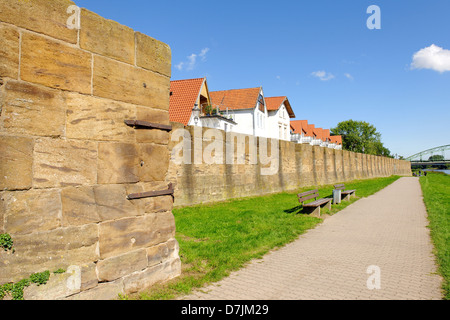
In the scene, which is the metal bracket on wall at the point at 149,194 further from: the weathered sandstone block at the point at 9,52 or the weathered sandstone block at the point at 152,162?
the weathered sandstone block at the point at 9,52

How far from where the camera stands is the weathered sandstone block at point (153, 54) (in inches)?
162

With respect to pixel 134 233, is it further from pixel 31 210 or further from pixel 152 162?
pixel 31 210

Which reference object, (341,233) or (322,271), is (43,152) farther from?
(341,233)

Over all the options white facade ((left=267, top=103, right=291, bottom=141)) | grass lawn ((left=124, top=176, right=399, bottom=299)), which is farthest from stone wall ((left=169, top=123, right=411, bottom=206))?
white facade ((left=267, top=103, right=291, bottom=141))

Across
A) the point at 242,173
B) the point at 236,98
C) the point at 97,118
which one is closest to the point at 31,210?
the point at 97,118

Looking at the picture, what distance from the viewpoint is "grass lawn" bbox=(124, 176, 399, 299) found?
176 inches

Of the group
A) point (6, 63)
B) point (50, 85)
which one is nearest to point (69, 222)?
point (50, 85)

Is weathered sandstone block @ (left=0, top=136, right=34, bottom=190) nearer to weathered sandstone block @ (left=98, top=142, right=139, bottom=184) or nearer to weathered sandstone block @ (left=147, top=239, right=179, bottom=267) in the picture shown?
weathered sandstone block @ (left=98, top=142, right=139, bottom=184)

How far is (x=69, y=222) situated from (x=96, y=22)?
2.21 metres

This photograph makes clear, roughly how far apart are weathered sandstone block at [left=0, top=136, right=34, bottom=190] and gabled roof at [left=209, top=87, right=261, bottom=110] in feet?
115

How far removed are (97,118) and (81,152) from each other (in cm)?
43

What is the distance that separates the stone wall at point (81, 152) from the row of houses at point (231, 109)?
18.0 meters

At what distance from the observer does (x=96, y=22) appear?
361 centimetres

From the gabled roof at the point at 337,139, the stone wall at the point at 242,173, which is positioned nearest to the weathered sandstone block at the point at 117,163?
the stone wall at the point at 242,173
